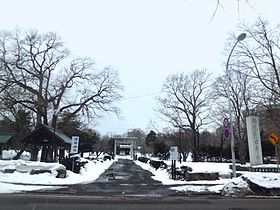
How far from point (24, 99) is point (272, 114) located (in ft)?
96.9

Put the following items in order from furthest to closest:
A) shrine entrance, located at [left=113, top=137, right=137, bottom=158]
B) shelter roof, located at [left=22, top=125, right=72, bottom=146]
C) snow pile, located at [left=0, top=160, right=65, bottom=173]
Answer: shrine entrance, located at [left=113, top=137, right=137, bottom=158] → shelter roof, located at [left=22, top=125, right=72, bottom=146] → snow pile, located at [left=0, top=160, right=65, bottom=173]

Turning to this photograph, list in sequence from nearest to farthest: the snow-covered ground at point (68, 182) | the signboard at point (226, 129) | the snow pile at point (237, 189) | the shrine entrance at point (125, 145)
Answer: the snow pile at point (237, 189)
the snow-covered ground at point (68, 182)
the signboard at point (226, 129)
the shrine entrance at point (125, 145)

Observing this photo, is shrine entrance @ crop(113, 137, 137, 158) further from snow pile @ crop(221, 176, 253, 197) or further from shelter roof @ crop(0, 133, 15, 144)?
snow pile @ crop(221, 176, 253, 197)

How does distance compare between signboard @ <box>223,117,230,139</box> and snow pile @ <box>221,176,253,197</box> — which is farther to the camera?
signboard @ <box>223,117,230,139</box>

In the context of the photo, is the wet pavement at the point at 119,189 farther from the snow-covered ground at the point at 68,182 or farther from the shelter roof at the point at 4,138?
the shelter roof at the point at 4,138

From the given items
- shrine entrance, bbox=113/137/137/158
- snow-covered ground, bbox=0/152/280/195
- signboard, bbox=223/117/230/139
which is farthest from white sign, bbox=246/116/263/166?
shrine entrance, bbox=113/137/137/158

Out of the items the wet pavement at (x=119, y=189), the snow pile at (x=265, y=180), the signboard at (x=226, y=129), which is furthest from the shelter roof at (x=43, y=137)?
the snow pile at (x=265, y=180)

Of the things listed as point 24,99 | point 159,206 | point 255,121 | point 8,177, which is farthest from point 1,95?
point 159,206

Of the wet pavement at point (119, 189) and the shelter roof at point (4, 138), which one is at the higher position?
the shelter roof at point (4, 138)

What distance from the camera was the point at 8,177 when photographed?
18141 mm

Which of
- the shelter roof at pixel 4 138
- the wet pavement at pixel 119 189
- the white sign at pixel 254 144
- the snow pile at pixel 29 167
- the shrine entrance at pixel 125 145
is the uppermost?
the shrine entrance at pixel 125 145

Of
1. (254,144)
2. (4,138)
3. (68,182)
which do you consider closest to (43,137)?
(68,182)

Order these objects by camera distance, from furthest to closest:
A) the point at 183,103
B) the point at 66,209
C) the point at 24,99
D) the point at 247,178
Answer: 1. the point at 183,103
2. the point at 24,99
3. the point at 247,178
4. the point at 66,209

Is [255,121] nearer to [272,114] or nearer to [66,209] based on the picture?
[272,114]
